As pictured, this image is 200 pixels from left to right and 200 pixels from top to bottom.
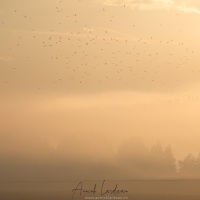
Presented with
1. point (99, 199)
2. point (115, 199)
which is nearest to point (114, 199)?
point (115, 199)

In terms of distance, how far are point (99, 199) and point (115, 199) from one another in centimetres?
682

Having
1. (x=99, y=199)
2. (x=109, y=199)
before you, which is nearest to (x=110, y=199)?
(x=109, y=199)

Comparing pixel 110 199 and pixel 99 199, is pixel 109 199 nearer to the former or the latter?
pixel 110 199

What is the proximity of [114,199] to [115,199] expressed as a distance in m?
0.43

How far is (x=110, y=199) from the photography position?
60.9 meters

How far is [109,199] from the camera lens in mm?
61188

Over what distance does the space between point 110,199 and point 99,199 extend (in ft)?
30.9

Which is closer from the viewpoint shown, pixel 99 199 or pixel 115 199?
pixel 99 199

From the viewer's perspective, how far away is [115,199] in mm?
58188

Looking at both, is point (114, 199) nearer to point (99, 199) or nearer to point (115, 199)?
point (115, 199)

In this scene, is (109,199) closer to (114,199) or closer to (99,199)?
(114,199)

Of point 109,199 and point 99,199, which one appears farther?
point 109,199

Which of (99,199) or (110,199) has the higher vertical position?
(110,199)

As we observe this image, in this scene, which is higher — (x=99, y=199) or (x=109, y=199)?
(x=109, y=199)
